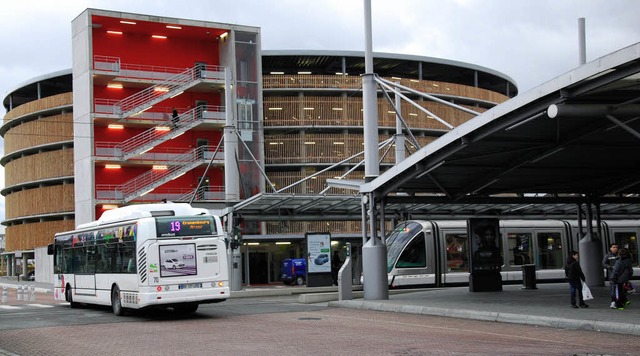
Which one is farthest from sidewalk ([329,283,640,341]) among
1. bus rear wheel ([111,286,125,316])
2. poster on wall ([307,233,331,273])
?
poster on wall ([307,233,331,273])

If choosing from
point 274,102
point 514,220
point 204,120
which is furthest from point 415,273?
point 274,102

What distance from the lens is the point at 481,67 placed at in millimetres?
75625

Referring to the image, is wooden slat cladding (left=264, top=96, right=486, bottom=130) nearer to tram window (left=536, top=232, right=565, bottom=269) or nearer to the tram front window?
tram window (left=536, top=232, right=565, bottom=269)

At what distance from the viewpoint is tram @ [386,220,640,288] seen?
3378 centimetres

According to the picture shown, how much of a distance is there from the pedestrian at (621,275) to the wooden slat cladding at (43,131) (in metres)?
55.3

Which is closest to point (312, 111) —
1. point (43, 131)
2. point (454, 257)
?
point (43, 131)

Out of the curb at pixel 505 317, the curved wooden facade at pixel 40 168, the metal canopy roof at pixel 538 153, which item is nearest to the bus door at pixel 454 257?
the metal canopy roof at pixel 538 153

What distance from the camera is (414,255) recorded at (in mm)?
33812

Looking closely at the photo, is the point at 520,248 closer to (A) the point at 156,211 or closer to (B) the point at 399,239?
(B) the point at 399,239

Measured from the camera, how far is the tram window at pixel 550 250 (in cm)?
3694

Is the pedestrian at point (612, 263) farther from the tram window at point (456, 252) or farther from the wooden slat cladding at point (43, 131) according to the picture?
the wooden slat cladding at point (43, 131)

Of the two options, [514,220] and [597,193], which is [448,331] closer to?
[597,193]

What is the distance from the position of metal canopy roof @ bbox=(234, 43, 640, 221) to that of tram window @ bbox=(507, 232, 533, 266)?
263cm

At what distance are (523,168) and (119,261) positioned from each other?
12.6 meters
